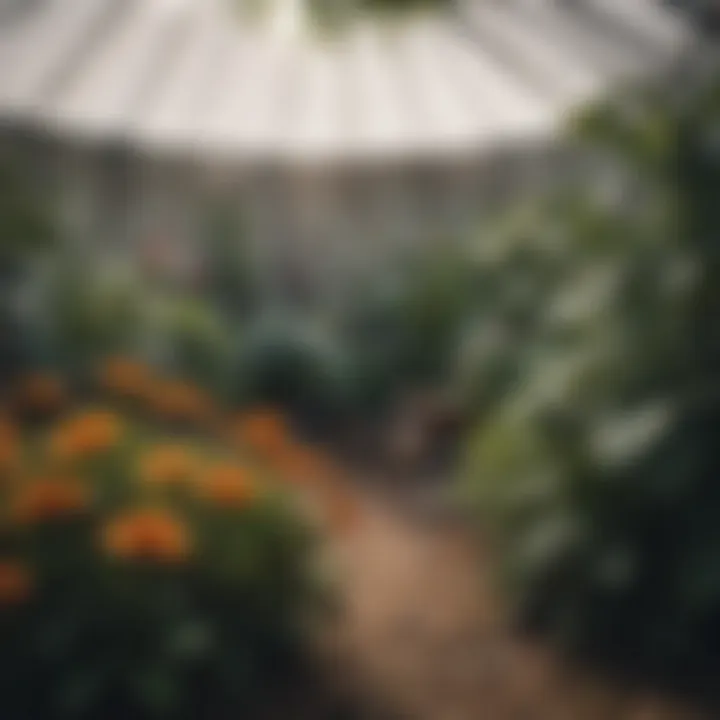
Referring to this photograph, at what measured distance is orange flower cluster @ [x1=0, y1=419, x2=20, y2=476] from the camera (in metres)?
1.10

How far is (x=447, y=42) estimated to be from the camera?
1.65m

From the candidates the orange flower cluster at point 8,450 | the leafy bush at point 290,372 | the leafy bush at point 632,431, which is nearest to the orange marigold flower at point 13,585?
the orange flower cluster at point 8,450

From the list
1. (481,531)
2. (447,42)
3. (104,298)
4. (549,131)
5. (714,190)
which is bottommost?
(481,531)

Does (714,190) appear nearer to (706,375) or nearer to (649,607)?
(706,375)

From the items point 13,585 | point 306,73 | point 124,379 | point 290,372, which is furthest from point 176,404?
point 306,73

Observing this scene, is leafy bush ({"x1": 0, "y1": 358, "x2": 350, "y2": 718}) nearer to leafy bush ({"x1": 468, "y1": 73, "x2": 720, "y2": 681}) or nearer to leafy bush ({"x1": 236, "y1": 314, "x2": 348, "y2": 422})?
leafy bush ({"x1": 468, "y1": 73, "x2": 720, "y2": 681})

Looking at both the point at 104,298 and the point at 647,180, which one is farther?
the point at 104,298

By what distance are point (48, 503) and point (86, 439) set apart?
9 cm

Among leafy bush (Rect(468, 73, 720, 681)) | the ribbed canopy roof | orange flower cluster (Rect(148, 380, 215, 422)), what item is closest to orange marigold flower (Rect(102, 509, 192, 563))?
orange flower cluster (Rect(148, 380, 215, 422))

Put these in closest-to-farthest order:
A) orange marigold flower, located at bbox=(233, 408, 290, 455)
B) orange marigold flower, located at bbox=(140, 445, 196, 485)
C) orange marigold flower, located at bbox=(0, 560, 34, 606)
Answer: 1. orange marigold flower, located at bbox=(0, 560, 34, 606)
2. orange marigold flower, located at bbox=(140, 445, 196, 485)
3. orange marigold flower, located at bbox=(233, 408, 290, 455)

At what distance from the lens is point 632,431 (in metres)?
1.16

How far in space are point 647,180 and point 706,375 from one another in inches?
9.2

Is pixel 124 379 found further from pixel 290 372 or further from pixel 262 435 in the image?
pixel 290 372

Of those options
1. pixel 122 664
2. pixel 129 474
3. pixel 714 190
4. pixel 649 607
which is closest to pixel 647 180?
pixel 714 190
